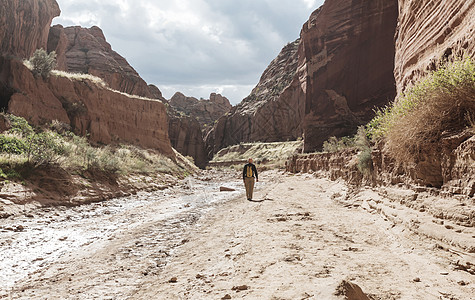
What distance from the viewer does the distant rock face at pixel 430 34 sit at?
7.03 m

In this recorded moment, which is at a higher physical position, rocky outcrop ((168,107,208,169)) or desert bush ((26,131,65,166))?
rocky outcrop ((168,107,208,169))

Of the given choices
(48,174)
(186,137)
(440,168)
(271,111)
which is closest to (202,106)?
(186,137)

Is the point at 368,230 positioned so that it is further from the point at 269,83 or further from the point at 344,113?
the point at 269,83

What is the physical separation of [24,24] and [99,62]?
113ft

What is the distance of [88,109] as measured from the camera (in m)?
22.0

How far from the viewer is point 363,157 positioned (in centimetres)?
841

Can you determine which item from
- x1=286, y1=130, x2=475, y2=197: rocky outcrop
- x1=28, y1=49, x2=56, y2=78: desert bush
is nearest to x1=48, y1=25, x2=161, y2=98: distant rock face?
x1=28, y1=49, x2=56, y2=78: desert bush

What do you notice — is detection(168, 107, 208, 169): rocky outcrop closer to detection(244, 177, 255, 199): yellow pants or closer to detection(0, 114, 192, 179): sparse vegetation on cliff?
detection(0, 114, 192, 179): sparse vegetation on cliff

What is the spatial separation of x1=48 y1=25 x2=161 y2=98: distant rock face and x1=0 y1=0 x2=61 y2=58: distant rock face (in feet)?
74.5

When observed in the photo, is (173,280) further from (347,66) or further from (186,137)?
(186,137)

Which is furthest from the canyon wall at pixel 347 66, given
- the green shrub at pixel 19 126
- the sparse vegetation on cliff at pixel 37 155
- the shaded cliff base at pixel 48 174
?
the green shrub at pixel 19 126

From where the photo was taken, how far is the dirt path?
2752 mm

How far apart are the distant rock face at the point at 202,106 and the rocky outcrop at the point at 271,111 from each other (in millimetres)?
24594

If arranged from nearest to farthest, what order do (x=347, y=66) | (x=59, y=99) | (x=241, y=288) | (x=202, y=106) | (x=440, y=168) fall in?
(x=241, y=288), (x=440, y=168), (x=59, y=99), (x=347, y=66), (x=202, y=106)
